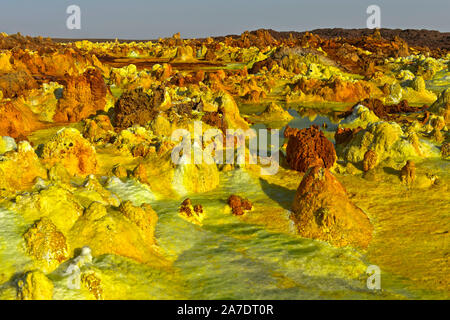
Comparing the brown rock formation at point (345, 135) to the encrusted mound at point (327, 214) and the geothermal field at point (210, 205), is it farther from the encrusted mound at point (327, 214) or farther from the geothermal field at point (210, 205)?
the encrusted mound at point (327, 214)

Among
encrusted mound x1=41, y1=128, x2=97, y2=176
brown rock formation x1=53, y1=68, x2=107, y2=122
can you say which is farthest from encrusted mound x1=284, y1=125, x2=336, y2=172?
brown rock formation x1=53, y1=68, x2=107, y2=122

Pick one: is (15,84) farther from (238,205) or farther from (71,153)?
(238,205)

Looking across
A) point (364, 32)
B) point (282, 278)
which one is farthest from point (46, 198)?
point (364, 32)

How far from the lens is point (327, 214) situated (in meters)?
11.8

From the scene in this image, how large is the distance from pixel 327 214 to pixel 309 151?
19.2 feet

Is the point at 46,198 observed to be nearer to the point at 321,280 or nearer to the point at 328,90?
the point at 321,280

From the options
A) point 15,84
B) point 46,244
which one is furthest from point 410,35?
point 46,244

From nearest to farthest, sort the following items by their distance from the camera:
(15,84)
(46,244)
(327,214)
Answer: (46,244)
(327,214)
(15,84)

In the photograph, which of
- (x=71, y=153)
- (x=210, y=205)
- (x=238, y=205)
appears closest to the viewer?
(x=238, y=205)

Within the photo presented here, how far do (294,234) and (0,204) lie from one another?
7517 mm

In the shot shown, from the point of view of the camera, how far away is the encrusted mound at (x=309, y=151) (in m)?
17.1

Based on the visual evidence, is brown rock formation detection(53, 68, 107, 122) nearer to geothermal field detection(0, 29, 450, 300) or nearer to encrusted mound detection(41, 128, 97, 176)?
geothermal field detection(0, 29, 450, 300)

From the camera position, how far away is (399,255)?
423 inches

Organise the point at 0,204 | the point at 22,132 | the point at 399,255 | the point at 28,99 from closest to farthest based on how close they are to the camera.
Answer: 1. the point at 0,204
2. the point at 399,255
3. the point at 22,132
4. the point at 28,99
